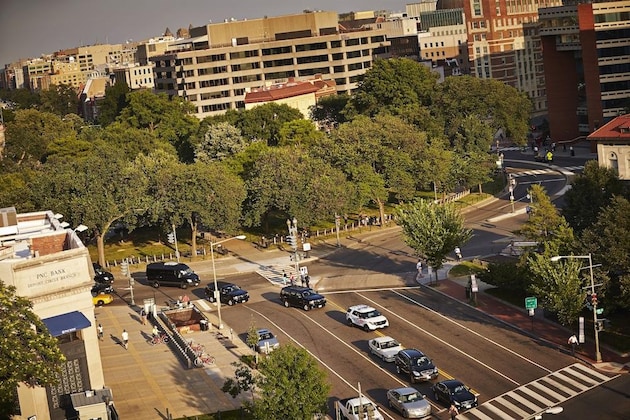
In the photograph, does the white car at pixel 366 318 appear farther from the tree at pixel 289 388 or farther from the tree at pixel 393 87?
the tree at pixel 393 87

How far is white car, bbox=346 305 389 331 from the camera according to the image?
7788 cm

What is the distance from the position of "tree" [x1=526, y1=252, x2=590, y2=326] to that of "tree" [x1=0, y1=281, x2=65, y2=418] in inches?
1265

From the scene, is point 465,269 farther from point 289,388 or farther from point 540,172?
point 540,172

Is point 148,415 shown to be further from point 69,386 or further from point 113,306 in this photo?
point 113,306

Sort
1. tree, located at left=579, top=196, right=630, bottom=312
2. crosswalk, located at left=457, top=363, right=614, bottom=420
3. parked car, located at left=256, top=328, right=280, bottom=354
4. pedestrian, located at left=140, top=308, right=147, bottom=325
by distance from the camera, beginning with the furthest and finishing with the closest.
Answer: pedestrian, located at left=140, top=308, right=147, bottom=325 < parked car, located at left=256, top=328, right=280, bottom=354 < tree, located at left=579, top=196, right=630, bottom=312 < crosswalk, located at left=457, top=363, right=614, bottom=420

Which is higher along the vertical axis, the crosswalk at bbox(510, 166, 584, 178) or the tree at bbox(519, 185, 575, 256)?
the tree at bbox(519, 185, 575, 256)

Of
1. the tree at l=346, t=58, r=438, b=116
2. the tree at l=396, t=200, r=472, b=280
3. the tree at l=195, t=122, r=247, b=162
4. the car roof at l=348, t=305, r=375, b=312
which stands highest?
the tree at l=346, t=58, r=438, b=116

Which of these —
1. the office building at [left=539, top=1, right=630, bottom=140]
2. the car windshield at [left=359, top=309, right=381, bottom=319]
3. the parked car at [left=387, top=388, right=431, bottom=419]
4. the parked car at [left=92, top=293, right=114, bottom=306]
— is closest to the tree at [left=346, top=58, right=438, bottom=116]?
the office building at [left=539, top=1, right=630, bottom=140]

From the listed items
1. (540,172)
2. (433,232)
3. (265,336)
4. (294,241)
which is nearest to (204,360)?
(265,336)

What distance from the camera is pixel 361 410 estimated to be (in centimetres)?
5716

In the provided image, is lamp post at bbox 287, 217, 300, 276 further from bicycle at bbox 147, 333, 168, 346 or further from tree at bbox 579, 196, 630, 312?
tree at bbox 579, 196, 630, 312

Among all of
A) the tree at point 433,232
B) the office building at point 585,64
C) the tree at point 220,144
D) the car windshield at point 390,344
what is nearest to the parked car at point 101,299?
the tree at point 433,232

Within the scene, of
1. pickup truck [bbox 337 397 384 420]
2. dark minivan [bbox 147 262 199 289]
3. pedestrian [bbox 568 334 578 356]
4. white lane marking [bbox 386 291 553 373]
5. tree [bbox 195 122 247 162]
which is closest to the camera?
pickup truck [bbox 337 397 384 420]

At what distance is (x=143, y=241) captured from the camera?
120750 millimetres
